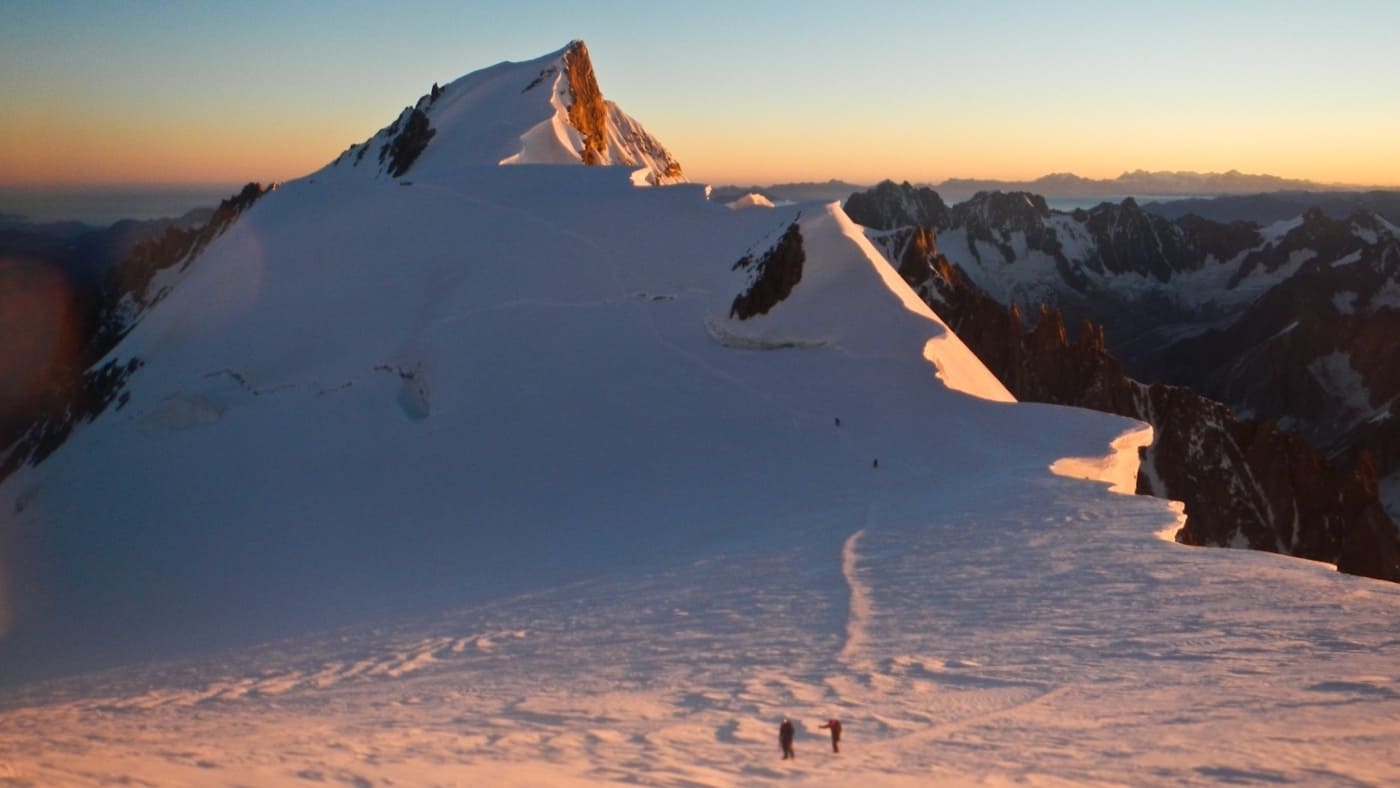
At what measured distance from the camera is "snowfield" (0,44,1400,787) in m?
11.9

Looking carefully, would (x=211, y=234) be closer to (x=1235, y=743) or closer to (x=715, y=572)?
(x=715, y=572)

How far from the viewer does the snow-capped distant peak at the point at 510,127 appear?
2363 inches

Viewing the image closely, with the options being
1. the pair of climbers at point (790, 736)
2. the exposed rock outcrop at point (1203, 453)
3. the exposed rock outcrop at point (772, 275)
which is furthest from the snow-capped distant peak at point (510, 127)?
the pair of climbers at point (790, 736)

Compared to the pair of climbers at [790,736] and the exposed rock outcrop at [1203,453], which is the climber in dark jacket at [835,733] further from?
the exposed rock outcrop at [1203,453]

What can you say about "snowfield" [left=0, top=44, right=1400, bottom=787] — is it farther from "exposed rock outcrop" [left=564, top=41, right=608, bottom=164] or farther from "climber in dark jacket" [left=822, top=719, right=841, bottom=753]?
"exposed rock outcrop" [left=564, top=41, right=608, bottom=164]

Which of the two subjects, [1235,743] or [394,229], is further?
[394,229]

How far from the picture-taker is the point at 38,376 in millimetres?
84500

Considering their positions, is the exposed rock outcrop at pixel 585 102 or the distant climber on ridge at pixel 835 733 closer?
the distant climber on ridge at pixel 835 733

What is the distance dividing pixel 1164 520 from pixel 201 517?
2121 cm

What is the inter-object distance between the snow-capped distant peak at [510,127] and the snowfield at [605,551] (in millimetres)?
14919

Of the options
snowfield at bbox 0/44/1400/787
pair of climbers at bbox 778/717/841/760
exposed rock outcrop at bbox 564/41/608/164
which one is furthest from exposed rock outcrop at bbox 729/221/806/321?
exposed rock outcrop at bbox 564/41/608/164

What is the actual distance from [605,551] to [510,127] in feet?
144

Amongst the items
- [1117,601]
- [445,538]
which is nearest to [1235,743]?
[1117,601]

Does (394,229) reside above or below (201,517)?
above
